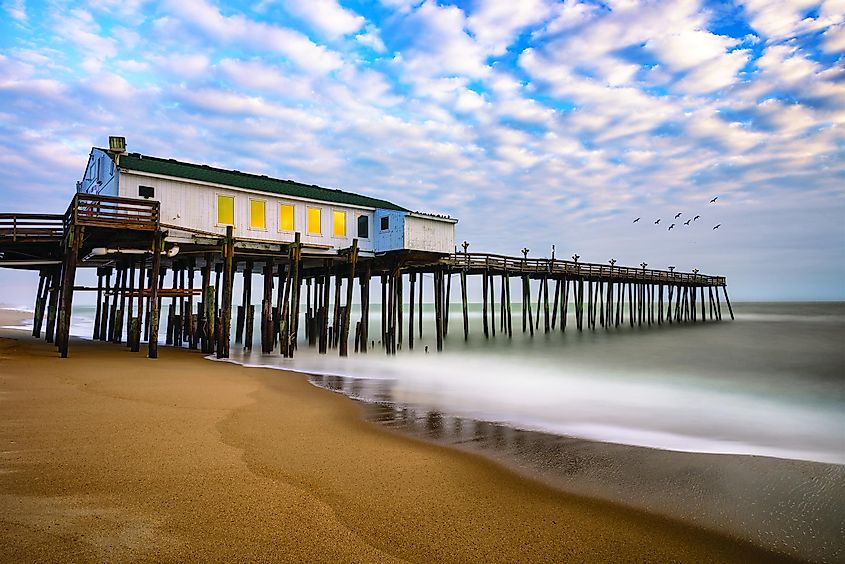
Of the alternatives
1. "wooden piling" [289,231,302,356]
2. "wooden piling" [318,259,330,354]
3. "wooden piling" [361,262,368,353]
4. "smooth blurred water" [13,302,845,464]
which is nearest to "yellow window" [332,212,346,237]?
"wooden piling" [318,259,330,354]

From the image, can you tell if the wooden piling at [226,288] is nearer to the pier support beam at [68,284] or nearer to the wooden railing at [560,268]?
the pier support beam at [68,284]

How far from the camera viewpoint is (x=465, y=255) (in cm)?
2777

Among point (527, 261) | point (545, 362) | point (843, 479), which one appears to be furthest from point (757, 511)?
point (527, 261)

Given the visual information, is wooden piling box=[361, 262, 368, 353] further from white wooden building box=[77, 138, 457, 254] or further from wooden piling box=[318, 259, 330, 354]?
wooden piling box=[318, 259, 330, 354]

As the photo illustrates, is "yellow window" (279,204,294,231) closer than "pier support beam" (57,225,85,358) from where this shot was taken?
No

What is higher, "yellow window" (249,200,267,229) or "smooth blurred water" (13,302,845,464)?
"yellow window" (249,200,267,229)

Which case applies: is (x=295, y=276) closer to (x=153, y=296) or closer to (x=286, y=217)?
(x=286, y=217)

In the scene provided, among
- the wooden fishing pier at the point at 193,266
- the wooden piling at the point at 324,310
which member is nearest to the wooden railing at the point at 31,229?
the wooden fishing pier at the point at 193,266

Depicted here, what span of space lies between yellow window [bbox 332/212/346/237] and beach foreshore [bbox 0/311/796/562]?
1471 cm

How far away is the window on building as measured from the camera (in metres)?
23.2

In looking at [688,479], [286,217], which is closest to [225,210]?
[286,217]

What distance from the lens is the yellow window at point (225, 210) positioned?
19141 mm

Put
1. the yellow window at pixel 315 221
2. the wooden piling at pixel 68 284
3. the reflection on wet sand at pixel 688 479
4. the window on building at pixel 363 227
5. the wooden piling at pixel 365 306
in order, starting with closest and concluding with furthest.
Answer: the reflection on wet sand at pixel 688 479
the wooden piling at pixel 68 284
the yellow window at pixel 315 221
the wooden piling at pixel 365 306
the window on building at pixel 363 227

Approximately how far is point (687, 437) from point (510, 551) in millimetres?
7194
